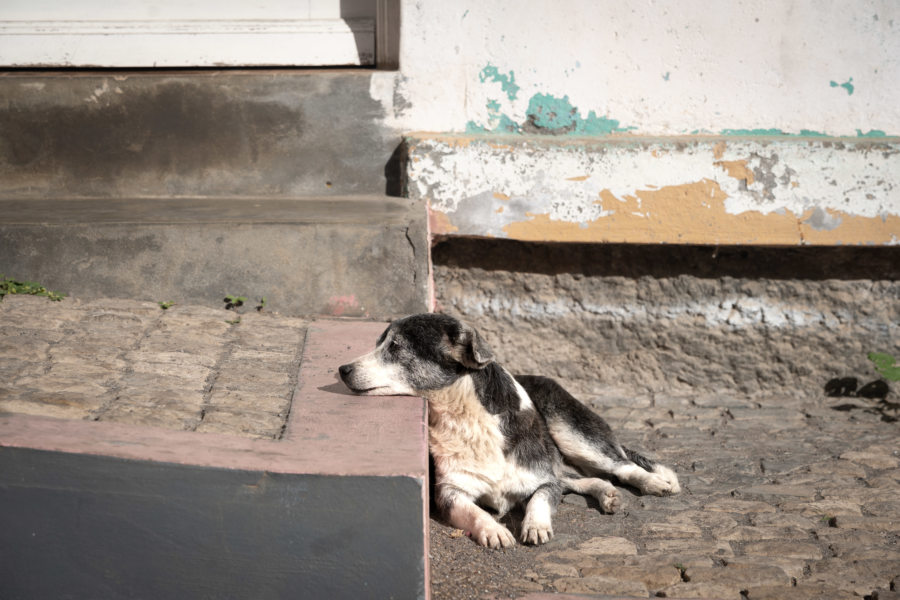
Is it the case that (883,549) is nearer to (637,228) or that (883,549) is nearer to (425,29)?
(637,228)

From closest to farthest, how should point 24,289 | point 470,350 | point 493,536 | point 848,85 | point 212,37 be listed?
point 493,536 < point 470,350 < point 24,289 < point 848,85 < point 212,37

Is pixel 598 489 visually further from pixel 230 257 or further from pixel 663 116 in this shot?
pixel 663 116

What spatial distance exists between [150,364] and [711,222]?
3348mm

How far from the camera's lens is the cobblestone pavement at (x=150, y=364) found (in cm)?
291

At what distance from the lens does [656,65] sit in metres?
5.10

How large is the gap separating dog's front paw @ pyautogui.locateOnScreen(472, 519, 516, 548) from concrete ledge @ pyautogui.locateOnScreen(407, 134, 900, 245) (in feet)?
7.29

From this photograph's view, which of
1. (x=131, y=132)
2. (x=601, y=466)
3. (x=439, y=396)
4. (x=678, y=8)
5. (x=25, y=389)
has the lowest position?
(x=601, y=466)

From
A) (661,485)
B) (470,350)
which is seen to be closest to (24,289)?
(470,350)

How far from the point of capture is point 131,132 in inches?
206

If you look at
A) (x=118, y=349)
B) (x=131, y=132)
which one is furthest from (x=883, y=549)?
(x=131, y=132)

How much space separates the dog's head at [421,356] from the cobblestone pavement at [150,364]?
15.0 inches

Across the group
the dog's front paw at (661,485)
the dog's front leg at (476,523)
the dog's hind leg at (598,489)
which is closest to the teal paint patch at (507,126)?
the dog's hind leg at (598,489)

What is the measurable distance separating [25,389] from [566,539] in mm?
2161

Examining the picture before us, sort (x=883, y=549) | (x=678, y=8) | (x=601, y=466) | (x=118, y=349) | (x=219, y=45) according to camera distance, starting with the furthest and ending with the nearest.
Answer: (x=219, y=45) < (x=678, y=8) < (x=601, y=466) < (x=118, y=349) < (x=883, y=549)
